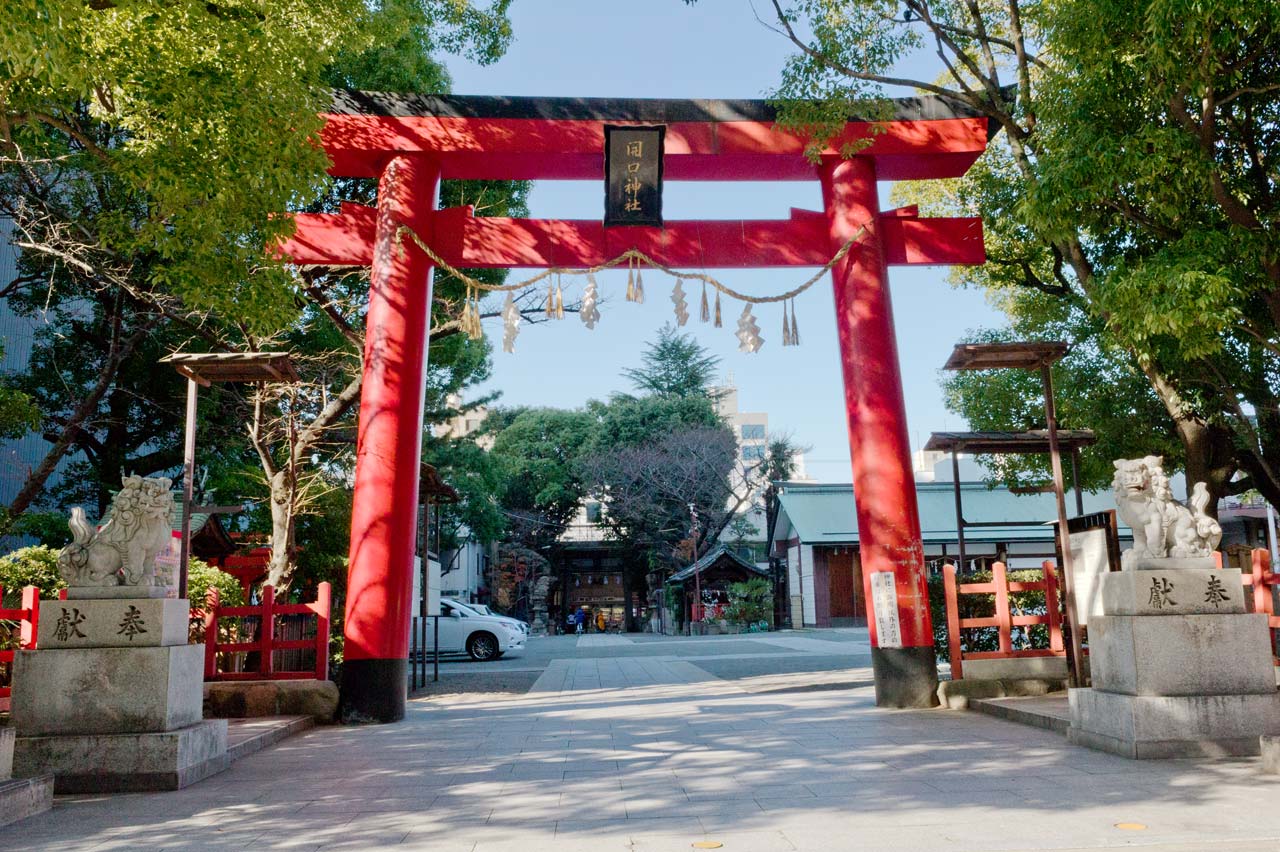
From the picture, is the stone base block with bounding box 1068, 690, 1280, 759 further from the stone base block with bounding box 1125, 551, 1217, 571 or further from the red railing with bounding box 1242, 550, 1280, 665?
the red railing with bounding box 1242, 550, 1280, 665

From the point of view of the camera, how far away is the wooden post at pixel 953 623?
8.78 metres

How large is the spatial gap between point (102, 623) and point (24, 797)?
132 cm

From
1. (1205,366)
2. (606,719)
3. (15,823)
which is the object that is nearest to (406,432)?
(606,719)

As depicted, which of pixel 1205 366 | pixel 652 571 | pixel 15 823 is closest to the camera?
pixel 15 823

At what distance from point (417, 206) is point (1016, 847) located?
7.77 m

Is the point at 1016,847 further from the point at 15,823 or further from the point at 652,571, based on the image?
the point at 652,571

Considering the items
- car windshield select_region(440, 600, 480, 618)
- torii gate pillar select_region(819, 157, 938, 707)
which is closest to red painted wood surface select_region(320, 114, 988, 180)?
torii gate pillar select_region(819, 157, 938, 707)

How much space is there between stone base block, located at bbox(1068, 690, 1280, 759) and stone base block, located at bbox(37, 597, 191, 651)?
608 centimetres

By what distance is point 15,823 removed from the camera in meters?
4.68

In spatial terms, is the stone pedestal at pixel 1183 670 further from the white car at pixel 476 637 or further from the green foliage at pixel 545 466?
the green foliage at pixel 545 466

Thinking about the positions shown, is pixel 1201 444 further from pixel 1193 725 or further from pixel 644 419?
pixel 644 419

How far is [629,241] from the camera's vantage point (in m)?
9.65

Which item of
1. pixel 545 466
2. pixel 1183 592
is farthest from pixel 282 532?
pixel 545 466

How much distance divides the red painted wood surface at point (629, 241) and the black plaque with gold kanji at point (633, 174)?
371 mm
